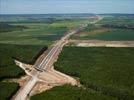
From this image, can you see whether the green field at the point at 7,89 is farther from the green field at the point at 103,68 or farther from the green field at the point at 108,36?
the green field at the point at 108,36

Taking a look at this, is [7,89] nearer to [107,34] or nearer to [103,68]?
[103,68]

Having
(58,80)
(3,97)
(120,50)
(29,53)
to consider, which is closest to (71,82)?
(58,80)

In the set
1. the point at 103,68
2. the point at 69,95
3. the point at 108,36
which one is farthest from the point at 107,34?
the point at 69,95

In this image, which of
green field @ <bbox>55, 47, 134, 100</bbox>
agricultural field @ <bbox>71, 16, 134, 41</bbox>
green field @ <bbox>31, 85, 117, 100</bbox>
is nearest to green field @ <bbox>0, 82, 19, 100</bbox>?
green field @ <bbox>31, 85, 117, 100</bbox>

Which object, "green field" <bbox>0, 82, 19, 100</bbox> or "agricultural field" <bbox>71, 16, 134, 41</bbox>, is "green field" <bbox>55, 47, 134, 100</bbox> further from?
"agricultural field" <bbox>71, 16, 134, 41</bbox>

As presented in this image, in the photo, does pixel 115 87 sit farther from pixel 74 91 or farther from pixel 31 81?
pixel 31 81
